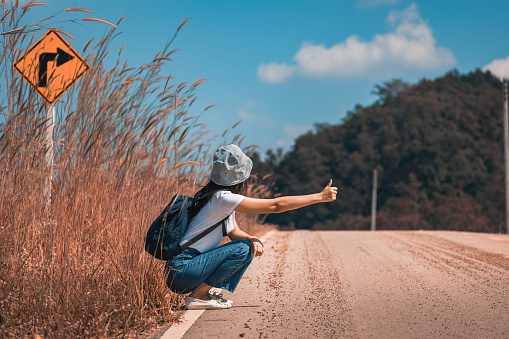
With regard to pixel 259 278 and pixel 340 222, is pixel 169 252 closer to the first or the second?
pixel 259 278

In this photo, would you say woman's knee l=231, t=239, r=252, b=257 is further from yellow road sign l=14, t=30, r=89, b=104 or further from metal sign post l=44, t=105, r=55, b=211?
yellow road sign l=14, t=30, r=89, b=104

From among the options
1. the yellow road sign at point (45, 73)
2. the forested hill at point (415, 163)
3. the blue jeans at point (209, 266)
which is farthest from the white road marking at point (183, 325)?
the forested hill at point (415, 163)

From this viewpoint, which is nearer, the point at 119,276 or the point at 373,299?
the point at 119,276

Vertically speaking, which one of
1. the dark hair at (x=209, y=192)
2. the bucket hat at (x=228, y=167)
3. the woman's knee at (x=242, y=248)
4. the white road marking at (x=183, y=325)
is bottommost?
the white road marking at (x=183, y=325)

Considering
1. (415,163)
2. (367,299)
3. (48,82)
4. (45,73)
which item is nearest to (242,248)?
(367,299)

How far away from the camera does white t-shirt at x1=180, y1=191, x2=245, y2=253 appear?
4.39 meters

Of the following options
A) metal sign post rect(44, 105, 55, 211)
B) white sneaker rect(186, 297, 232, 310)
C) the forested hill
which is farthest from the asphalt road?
the forested hill

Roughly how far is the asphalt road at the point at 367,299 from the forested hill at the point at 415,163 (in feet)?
118

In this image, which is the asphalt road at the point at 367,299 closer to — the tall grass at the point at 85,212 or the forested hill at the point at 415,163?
the tall grass at the point at 85,212

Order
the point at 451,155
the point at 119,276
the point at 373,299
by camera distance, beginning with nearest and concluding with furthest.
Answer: the point at 119,276
the point at 373,299
the point at 451,155

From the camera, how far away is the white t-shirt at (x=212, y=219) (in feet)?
14.4

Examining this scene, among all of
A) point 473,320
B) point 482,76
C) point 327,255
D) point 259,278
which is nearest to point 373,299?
point 473,320

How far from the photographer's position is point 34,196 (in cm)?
460

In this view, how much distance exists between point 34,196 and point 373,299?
3.11 meters
